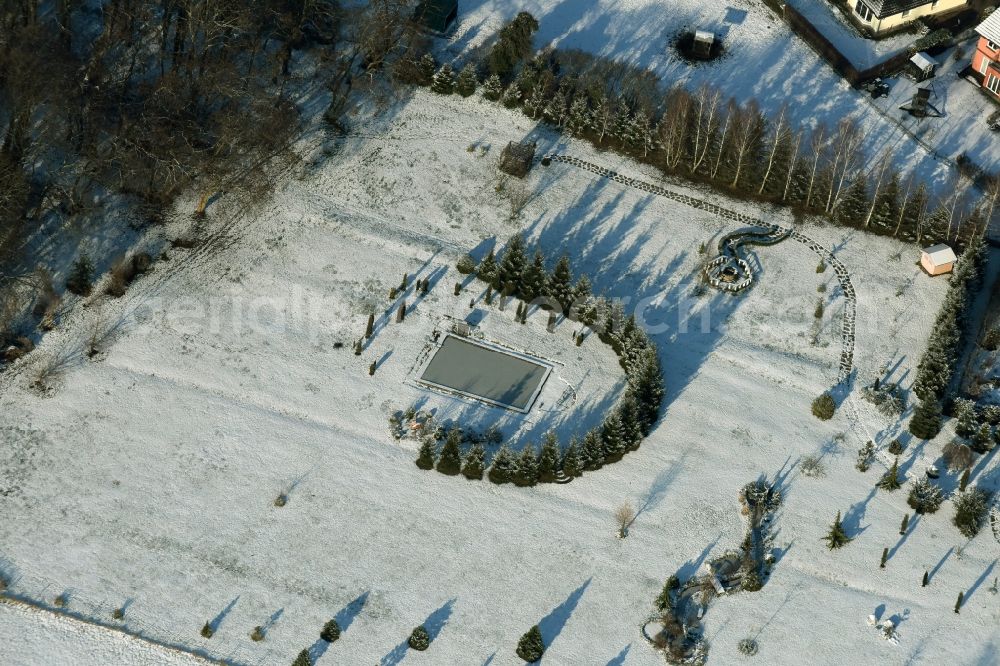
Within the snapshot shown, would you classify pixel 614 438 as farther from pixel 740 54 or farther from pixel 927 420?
pixel 740 54

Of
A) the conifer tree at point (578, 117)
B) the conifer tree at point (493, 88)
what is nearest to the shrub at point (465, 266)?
the conifer tree at point (578, 117)

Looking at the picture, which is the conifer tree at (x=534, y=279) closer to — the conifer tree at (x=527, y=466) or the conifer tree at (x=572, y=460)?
the conifer tree at (x=572, y=460)

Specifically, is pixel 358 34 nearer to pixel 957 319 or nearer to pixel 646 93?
pixel 646 93

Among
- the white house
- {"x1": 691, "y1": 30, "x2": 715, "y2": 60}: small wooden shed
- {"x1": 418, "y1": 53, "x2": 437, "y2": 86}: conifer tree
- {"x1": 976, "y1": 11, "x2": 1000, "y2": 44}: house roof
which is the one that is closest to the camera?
{"x1": 418, "y1": 53, "x2": 437, "y2": 86}: conifer tree

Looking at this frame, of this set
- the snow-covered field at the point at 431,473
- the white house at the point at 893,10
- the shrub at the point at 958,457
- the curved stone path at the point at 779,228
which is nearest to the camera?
the snow-covered field at the point at 431,473

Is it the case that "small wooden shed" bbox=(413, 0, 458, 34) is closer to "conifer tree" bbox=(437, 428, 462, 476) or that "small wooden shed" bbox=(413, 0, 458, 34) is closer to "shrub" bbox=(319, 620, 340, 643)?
"conifer tree" bbox=(437, 428, 462, 476)

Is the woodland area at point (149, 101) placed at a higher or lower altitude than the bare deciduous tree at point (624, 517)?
higher

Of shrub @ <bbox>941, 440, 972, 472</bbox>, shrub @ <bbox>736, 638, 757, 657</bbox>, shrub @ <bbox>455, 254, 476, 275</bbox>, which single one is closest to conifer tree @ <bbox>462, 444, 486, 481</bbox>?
shrub @ <bbox>455, 254, 476, 275</bbox>

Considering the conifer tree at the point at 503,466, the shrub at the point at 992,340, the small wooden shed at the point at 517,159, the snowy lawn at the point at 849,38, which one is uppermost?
the snowy lawn at the point at 849,38
